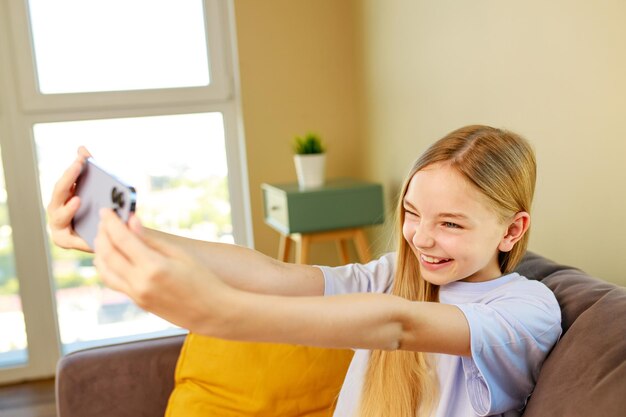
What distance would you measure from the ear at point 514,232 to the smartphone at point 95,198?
0.65m

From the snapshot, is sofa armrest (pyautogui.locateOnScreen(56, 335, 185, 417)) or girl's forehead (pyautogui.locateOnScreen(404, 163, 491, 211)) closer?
girl's forehead (pyautogui.locateOnScreen(404, 163, 491, 211))

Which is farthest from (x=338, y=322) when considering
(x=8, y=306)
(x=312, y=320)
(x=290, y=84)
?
(x=8, y=306)

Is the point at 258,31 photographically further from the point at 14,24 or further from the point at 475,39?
the point at 475,39

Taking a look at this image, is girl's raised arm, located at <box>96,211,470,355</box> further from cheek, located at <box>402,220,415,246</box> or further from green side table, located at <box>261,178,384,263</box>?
green side table, located at <box>261,178,384,263</box>

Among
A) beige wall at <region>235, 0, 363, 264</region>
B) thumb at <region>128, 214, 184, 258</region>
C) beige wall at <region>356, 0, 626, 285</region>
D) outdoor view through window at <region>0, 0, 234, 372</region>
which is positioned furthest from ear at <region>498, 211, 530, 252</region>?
outdoor view through window at <region>0, 0, 234, 372</region>

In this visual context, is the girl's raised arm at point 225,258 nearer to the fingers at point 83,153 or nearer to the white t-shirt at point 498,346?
the fingers at point 83,153

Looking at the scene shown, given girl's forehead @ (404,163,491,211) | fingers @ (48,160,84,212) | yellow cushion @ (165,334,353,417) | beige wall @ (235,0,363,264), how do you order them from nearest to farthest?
fingers @ (48,160,84,212), girl's forehead @ (404,163,491,211), yellow cushion @ (165,334,353,417), beige wall @ (235,0,363,264)

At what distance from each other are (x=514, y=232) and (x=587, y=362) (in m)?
0.25

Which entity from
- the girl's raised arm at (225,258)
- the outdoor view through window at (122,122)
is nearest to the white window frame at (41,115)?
the outdoor view through window at (122,122)

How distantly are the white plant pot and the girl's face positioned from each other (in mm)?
1809

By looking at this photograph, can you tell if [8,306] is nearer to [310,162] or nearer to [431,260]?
[310,162]

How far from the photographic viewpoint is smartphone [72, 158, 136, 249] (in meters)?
0.61

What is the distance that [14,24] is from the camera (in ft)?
9.55

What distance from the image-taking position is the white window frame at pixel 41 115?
294 cm
